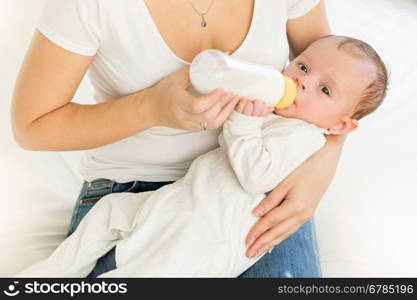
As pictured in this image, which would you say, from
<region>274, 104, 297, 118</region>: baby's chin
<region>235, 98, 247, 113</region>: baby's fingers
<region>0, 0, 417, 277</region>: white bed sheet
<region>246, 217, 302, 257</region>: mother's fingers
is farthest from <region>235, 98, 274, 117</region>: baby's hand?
<region>0, 0, 417, 277</region>: white bed sheet

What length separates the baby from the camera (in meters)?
0.98

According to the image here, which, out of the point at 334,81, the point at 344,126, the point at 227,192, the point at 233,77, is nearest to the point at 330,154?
the point at 344,126

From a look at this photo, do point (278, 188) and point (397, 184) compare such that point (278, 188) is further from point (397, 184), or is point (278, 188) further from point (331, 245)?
point (397, 184)

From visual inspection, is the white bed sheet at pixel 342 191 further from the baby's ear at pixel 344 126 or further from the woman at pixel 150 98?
the baby's ear at pixel 344 126

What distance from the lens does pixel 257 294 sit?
41.2 inches

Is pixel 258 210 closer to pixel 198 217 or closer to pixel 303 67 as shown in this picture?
pixel 198 217

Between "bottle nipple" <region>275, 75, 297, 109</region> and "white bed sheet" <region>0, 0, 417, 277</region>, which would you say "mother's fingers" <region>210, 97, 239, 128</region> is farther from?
"white bed sheet" <region>0, 0, 417, 277</region>

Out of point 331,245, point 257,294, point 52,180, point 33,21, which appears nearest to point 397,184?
point 331,245

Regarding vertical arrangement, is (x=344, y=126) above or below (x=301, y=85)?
below

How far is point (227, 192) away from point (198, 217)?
0.25 feet

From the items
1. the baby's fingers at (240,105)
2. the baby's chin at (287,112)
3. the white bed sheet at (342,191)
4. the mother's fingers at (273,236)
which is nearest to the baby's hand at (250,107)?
the baby's fingers at (240,105)

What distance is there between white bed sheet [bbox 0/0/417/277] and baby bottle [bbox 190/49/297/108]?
1.89ft

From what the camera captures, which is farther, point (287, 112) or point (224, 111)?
point (287, 112)

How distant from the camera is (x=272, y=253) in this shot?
1.12 m
